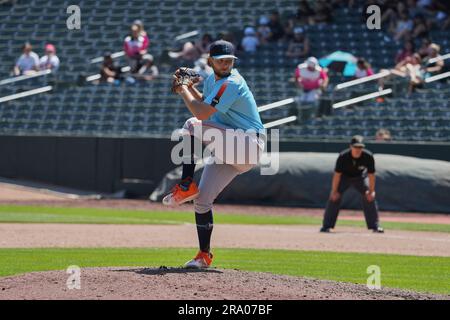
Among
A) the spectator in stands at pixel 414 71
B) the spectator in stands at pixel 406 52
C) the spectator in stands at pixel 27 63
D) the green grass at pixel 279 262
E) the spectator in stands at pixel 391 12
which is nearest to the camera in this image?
the green grass at pixel 279 262

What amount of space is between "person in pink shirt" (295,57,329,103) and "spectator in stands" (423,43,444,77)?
8.08 feet

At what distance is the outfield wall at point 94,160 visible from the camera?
24.0 metres

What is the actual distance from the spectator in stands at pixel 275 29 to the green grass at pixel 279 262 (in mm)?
14231

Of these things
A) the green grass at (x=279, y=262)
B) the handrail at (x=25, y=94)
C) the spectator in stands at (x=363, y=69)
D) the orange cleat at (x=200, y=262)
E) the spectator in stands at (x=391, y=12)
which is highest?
the spectator in stands at (x=391, y=12)

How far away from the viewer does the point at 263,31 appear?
2778cm

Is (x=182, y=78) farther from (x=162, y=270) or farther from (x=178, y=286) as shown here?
(x=178, y=286)

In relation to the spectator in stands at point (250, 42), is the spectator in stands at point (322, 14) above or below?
above

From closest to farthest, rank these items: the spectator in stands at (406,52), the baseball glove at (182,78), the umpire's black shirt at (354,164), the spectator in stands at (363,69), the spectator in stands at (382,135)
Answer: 1. the baseball glove at (182,78)
2. the umpire's black shirt at (354,164)
3. the spectator in stands at (382,135)
4. the spectator in stands at (363,69)
5. the spectator in stands at (406,52)

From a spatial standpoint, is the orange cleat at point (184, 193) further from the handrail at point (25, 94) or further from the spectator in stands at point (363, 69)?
the handrail at point (25, 94)

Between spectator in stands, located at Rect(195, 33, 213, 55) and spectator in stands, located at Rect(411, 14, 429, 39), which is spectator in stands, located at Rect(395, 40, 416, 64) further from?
spectator in stands, located at Rect(195, 33, 213, 55)

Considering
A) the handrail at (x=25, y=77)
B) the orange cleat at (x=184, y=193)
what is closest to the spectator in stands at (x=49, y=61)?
the handrail at (x=25, y=77)

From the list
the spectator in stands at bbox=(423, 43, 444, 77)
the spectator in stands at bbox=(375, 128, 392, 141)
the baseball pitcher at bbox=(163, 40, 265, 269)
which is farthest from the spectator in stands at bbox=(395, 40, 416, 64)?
the baseball pitcher at bbox=(163, 40, 265, 269)

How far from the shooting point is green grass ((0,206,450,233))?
1816 centimetres
